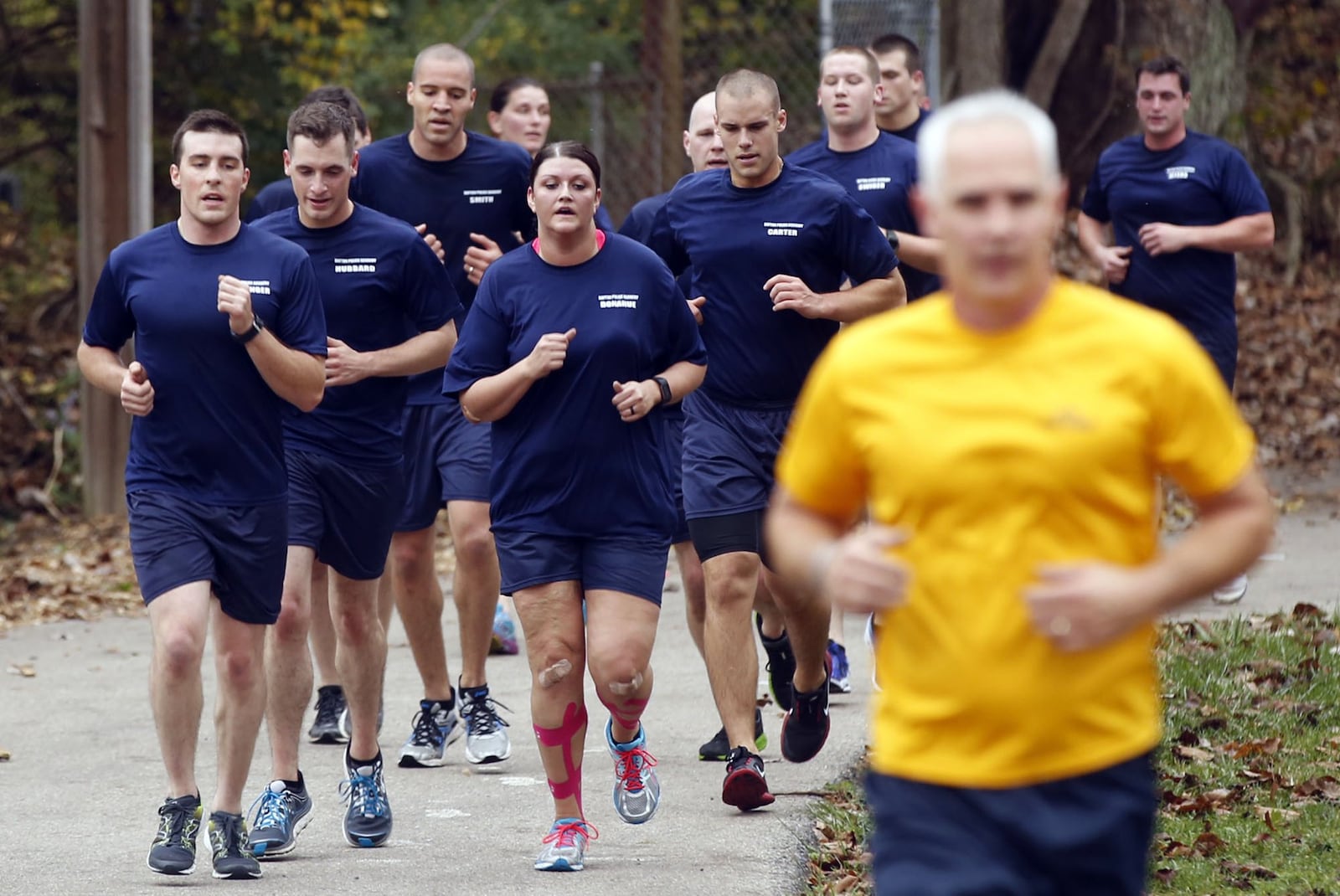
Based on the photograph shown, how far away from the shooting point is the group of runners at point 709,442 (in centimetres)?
314

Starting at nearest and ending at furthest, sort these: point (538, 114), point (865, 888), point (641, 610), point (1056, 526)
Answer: point (1056, 526) < point (865, 888) < point (641, 610) < point (538, 114)

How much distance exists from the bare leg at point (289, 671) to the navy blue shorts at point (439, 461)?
1369 millimetres

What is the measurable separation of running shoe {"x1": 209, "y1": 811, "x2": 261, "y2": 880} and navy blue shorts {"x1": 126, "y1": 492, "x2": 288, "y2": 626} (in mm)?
617

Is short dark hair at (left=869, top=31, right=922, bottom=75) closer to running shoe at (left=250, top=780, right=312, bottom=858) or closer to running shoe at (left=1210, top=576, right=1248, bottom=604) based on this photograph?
running shoe at (left=1210, top=576, right=1248, bottom=604)

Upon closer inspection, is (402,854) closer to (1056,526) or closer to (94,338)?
(94,338)

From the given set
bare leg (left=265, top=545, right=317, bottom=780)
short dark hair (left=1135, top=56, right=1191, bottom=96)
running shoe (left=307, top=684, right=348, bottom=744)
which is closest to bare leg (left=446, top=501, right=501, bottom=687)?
running shoe (left=307, top=684, right=348, bottom=744)

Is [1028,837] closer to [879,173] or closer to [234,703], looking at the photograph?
[234,703]

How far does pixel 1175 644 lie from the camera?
29.8ft

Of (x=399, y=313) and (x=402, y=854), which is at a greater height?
(x=399, y=313)

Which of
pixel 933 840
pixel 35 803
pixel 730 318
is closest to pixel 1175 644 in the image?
pixel 730 318

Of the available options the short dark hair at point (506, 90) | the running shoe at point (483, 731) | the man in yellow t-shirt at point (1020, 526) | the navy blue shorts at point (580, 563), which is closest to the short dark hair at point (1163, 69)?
the short dark hair at point (506, 90)

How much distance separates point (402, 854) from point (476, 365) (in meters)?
1.58

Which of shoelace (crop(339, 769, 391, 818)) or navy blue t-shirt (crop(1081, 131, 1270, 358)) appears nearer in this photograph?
shoelace (crop(339, 769, 391, 818))

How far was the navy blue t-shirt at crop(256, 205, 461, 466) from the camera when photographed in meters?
7.39
